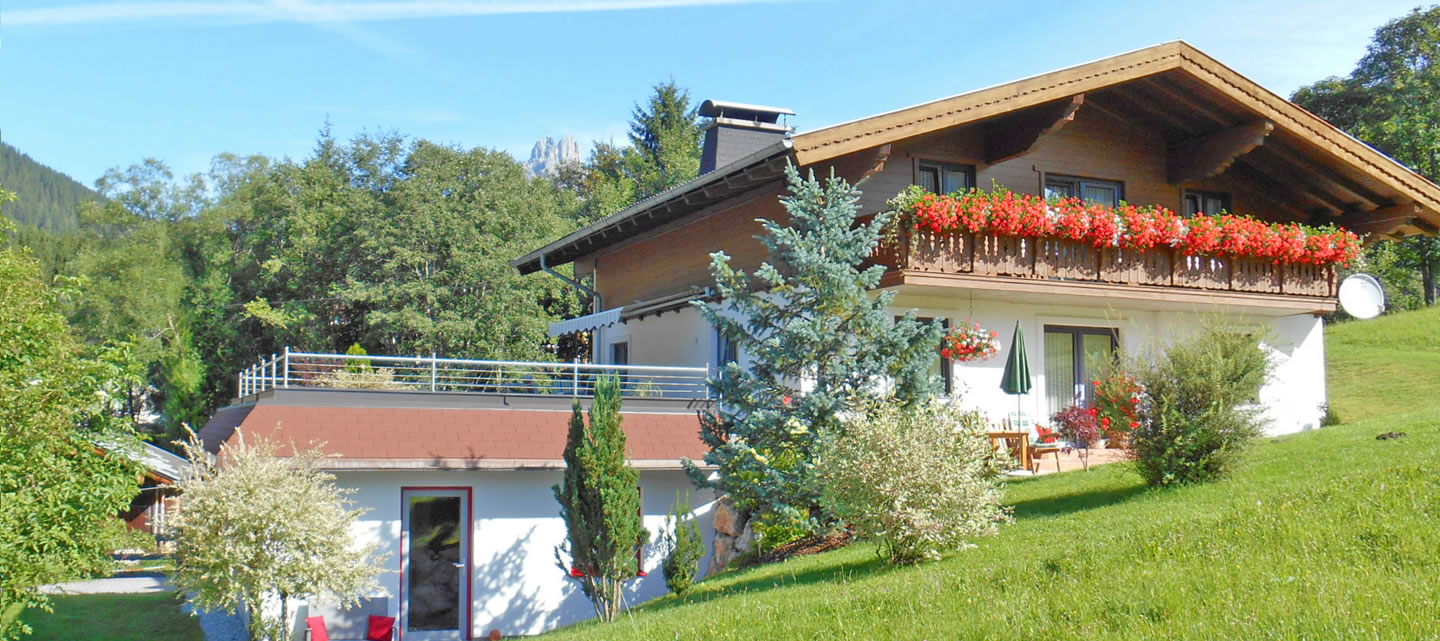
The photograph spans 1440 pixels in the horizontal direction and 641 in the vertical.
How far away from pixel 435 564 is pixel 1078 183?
13.0m

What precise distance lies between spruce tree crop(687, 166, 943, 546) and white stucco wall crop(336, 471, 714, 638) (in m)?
4.03

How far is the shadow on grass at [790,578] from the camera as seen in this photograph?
35.7 feet

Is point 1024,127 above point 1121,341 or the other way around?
above

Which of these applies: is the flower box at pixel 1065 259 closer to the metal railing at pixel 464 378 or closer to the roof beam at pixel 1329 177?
the roof beam at pixel 1329 177

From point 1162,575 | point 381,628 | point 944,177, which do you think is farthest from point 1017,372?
point 381,628

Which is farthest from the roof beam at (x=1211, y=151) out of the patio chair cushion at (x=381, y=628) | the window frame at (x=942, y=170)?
the patio chair cushion at (x=381, y=628)

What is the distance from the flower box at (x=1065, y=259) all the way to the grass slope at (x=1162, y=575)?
205 inches

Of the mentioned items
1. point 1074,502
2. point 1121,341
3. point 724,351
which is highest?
point 1121,341

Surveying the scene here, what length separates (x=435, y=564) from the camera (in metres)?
16.8

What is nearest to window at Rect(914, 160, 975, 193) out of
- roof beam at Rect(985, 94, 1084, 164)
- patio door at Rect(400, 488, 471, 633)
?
roof beam at Rect(985, 94, 1084, 164)

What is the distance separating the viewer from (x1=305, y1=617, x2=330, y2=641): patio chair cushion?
1520 cm

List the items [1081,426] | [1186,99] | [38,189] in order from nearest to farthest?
1. [1081,426]
2. [1186,99]
3. [38,189]

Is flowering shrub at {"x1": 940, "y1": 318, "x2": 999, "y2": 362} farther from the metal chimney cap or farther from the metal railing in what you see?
the metal chimney cap

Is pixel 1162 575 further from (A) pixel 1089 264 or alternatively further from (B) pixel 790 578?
(A) pixel 1089 264
